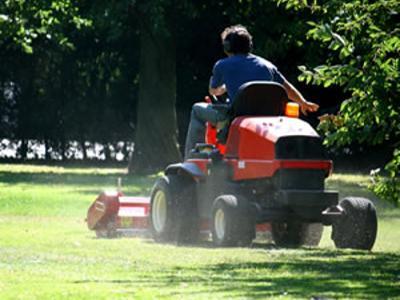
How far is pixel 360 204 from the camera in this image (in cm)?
1424

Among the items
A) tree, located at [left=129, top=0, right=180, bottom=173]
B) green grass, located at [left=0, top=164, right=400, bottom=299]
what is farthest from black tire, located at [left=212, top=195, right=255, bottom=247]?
tree, located at [left=129, top=0, right=180, bottom=173]

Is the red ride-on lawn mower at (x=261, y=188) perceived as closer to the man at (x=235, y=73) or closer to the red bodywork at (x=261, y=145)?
the red bodywork at (x=261, y=145)

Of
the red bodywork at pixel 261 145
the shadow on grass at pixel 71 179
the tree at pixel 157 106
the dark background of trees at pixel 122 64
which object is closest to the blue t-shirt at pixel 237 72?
the red bodywork at pixel 261 145

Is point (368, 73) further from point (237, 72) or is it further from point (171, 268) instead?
point (237, 72)

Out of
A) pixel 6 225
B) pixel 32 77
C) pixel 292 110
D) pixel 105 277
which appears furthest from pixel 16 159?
pixel 105 277

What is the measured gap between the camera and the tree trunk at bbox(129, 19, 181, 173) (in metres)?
34.6

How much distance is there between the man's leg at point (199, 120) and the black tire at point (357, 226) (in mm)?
1648

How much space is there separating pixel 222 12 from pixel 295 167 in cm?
2280

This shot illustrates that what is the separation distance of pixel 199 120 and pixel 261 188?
123 centimetres

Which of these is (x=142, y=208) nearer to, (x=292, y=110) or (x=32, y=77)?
(x=292, y=110)

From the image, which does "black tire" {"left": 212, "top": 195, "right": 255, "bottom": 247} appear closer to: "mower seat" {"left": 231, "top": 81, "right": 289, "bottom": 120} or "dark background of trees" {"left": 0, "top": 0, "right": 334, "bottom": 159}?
"mower seat" {"left": 231, "top": 81, "right": 289, "bottom": 120}

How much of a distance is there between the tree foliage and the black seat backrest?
198 cm

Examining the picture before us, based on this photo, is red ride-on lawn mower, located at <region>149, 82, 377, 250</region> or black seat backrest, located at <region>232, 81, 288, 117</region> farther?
black seat backrest, located at <region>232, 81, 288, 117</region>

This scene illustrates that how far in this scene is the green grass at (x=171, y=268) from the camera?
31.6ft
